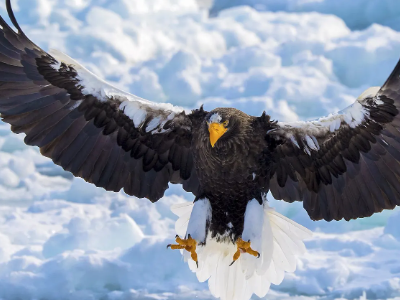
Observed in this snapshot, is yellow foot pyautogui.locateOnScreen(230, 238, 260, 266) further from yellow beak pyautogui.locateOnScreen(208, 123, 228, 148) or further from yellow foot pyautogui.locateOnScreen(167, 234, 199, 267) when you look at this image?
yellow beak pyautogui.locateOnScreen(208, 123, 228, 148)

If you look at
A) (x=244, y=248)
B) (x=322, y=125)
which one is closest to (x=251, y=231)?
(x=244, y=248)

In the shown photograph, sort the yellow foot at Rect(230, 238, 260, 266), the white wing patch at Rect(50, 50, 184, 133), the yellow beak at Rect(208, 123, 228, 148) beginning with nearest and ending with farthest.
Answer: the yellow beak at Rect(208, 123, 228, 148), the yellow foot at Rect(230, 238, 260, 266), the white wing patch at Rect(50, 50, 184, 133)

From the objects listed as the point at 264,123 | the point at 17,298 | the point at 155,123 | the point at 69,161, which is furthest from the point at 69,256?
the point at 264,123

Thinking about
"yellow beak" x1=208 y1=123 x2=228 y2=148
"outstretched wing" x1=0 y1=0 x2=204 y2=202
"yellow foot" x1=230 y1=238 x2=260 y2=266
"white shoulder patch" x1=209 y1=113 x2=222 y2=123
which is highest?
"outstretched wing" x1=0 y1=0 x2=204 y2=202

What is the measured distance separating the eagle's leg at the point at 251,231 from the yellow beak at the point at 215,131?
614mm

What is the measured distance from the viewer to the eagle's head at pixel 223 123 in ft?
14.0

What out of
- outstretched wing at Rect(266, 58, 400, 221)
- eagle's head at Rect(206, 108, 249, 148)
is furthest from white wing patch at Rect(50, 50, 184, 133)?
outstretched wing at Rect(266, 58, 400, 221)

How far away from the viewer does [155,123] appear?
4910mm

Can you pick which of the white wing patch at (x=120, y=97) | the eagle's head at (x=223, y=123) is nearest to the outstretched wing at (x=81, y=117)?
the white wing patch at (x=120, y=97)

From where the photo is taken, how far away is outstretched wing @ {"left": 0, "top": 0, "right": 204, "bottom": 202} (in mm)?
4852

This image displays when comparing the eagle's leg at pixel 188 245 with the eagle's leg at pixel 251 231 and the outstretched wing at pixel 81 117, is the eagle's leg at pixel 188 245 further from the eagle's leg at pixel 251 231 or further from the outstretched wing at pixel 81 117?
the outstretched wing at pixel 81 117

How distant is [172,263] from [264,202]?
264 centimetres

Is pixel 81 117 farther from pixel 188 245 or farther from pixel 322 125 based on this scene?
pixel 322 125

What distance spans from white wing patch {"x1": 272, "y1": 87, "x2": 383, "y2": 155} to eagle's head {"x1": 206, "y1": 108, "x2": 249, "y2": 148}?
0.38m
